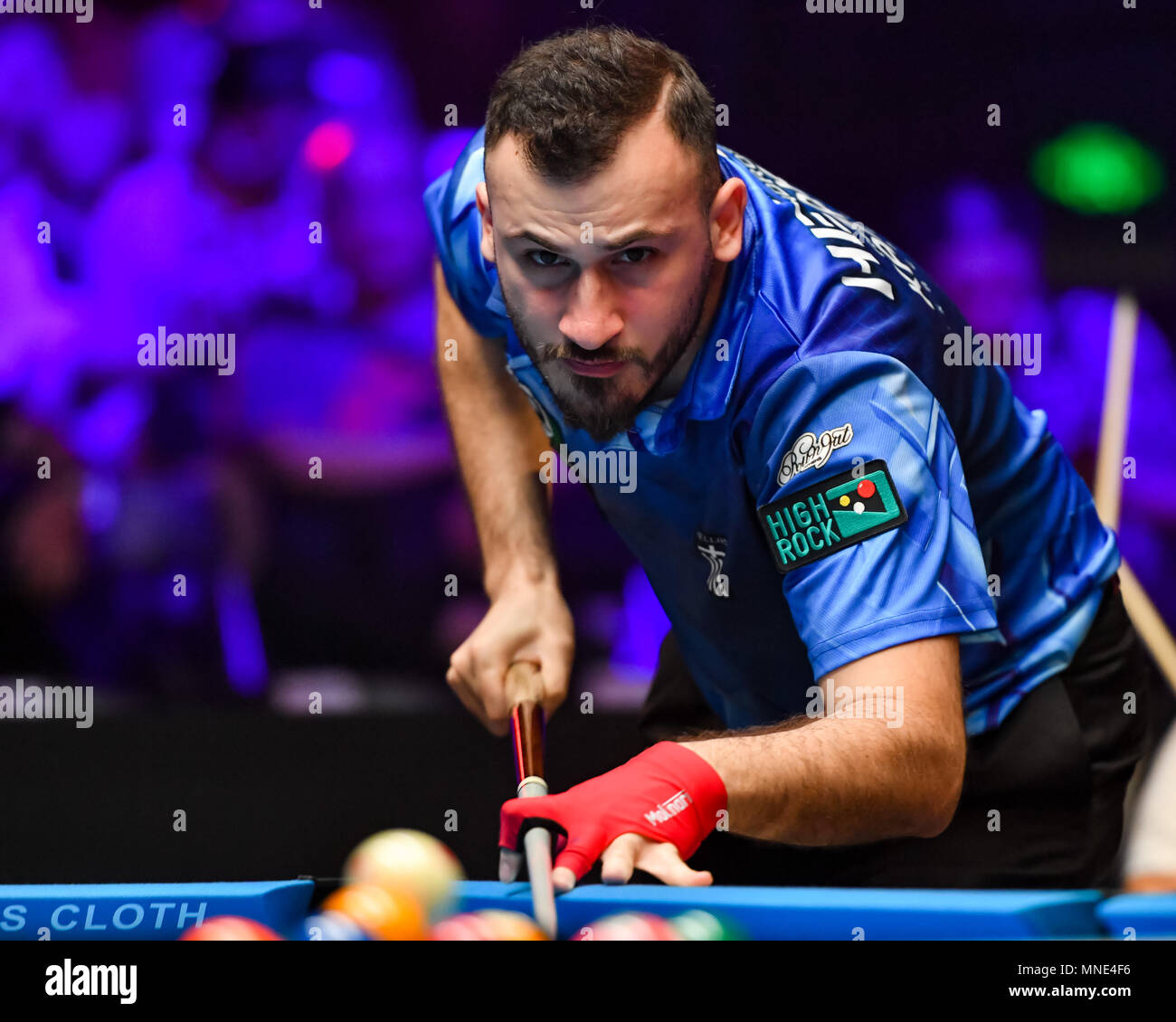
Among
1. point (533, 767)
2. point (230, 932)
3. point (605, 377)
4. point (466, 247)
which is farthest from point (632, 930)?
point (466, 247)

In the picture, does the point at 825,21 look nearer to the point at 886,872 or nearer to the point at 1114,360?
the point at 1114,360

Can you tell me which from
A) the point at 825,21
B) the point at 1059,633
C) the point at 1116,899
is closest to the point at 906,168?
the point at 825,21

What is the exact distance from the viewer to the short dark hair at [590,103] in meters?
1.97

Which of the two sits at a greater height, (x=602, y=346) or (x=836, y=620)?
(x=602, y=346)

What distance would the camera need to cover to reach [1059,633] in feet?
7.71

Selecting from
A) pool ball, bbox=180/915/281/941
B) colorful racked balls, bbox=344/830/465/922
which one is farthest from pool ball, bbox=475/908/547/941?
pool ball, bbox=180/915/281/941

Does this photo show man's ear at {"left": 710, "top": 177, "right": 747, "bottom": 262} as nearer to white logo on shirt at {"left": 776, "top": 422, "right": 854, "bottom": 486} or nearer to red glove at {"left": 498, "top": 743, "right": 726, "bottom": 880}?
white logo on shirt at {"left": 776, "top": 422, "right": 854, "bottom": 486}

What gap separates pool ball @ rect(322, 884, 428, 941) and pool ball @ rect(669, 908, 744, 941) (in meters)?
0.32

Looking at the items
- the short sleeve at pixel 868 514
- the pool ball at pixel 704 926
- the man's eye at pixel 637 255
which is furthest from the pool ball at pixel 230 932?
the man's eye at pixel 637 255

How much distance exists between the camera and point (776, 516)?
199cm

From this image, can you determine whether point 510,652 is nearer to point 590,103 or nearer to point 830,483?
point 830,483

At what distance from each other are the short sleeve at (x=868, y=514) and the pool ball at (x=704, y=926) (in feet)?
1.28

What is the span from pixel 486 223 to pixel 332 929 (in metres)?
1.13
